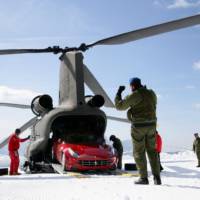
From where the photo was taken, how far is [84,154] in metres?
10.6

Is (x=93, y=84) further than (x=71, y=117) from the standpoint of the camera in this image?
Yes

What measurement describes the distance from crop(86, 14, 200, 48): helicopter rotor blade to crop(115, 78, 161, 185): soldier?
3.66 metres

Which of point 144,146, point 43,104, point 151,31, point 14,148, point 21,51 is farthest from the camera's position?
point 14,148

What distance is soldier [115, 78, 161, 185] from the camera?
5941mm

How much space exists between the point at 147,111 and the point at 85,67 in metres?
6.93

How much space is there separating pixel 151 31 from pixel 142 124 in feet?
15.0

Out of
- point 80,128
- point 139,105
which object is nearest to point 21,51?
point 80,128

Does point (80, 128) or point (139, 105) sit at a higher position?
point (80, 128)

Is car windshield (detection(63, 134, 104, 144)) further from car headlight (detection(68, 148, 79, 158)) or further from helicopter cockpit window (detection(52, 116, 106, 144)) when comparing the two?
car headlight (detection(68, 148, 79, 158))

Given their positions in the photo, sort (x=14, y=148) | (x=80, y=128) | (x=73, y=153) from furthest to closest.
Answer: (x=14, y=148), (x=80, y=128), (x=73, y=153)

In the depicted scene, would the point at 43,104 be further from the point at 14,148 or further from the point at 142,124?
the point at 142,124

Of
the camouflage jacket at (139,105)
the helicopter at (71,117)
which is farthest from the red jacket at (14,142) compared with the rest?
the camouflage jacket at (139,105)

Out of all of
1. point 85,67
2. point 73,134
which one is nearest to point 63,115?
point 73,134

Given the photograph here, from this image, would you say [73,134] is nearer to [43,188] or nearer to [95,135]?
[95,135]
